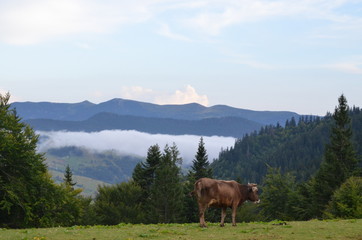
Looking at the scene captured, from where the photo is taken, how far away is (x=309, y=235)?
912 inches

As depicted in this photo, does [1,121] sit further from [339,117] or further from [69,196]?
[339,117]

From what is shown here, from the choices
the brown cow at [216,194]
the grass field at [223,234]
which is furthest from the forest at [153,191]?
the brown cow at [216,194]

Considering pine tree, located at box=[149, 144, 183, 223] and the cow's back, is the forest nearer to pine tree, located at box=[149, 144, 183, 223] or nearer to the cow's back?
pine tree, located at box=[149, 144, 183, 223]

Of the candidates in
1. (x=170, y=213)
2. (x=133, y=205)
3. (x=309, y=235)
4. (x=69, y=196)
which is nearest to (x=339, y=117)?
(x=170, y=213)

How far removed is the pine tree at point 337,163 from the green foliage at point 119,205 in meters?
37.0

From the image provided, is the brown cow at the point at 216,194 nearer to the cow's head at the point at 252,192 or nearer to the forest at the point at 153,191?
the cow's head at the point at 252,192

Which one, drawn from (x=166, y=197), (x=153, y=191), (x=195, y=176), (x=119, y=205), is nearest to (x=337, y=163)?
(x=195, y=176)

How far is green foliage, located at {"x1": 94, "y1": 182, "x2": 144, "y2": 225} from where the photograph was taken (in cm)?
9506

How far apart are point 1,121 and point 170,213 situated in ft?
164

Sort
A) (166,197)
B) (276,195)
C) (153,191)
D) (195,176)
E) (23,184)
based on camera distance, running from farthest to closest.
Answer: (195,176), (153,191), (166,197), (276,195), (23,184)

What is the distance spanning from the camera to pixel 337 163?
8606cm

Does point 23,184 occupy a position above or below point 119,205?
above

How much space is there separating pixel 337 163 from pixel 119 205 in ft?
155

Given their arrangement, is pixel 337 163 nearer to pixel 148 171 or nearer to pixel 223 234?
pixel 148 171
